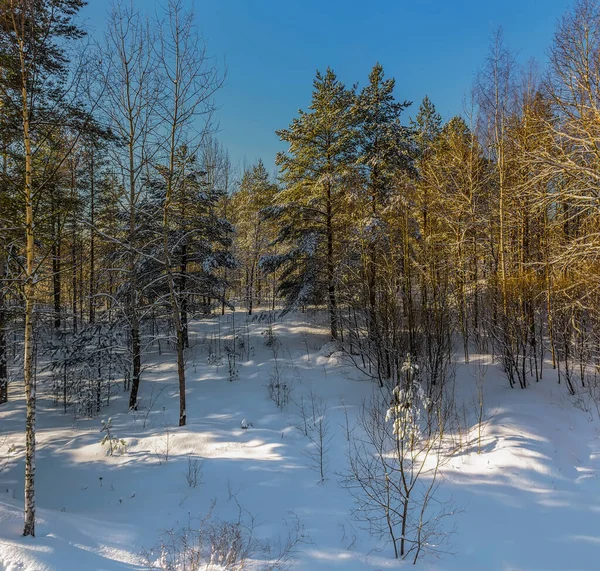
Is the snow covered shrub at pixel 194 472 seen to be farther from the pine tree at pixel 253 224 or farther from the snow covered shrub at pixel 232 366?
the pine tree at pixel 253 224

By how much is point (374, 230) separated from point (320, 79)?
21.7ft

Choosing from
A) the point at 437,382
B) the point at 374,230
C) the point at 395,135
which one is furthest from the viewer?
the point at 395,135

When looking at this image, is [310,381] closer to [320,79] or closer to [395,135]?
[395,135]

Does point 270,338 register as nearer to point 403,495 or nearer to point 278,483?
point 278,483

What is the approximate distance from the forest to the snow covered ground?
0.20 metres

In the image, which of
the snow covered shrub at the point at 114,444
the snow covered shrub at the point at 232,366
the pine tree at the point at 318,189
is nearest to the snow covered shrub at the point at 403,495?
the snow covered shrub at the point at 114,444

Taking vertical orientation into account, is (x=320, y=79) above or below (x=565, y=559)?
above

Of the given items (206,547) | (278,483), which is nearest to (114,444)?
(206,547)

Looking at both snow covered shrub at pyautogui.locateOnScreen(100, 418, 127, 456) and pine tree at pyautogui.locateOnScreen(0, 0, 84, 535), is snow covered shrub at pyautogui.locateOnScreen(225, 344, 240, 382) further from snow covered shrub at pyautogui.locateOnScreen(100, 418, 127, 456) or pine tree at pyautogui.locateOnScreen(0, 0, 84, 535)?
pine tree at pyautogui.locateOnScreen(0, 0, 84, 535)

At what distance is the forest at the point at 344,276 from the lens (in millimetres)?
5031

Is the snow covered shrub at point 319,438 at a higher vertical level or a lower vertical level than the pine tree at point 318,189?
lower

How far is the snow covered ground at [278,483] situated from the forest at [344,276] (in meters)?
0.20

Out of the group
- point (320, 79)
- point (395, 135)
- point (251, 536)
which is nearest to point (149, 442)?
point (251, 536)

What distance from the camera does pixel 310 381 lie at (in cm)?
1013
